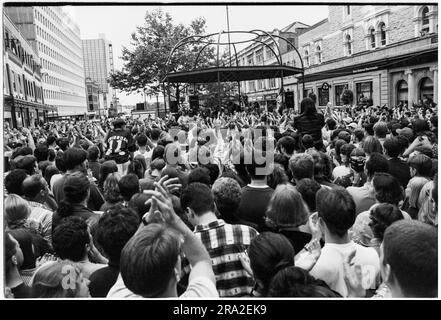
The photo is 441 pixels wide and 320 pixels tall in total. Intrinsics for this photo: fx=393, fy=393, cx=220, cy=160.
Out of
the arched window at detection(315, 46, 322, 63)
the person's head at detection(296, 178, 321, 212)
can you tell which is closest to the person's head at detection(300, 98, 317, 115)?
the person's head at detection(296, 178, 321, 212)

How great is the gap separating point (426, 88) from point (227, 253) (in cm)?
2309

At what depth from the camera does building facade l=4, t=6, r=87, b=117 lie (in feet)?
201

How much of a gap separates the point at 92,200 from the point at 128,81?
918 inches

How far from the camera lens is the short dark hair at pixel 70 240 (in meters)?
2.73

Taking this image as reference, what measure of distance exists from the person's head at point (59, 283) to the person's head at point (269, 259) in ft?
3.57

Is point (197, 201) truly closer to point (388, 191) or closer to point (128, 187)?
point (128, 187)

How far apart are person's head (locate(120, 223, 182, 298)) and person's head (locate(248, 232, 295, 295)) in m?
0.50

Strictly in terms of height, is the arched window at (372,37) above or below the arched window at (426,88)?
above

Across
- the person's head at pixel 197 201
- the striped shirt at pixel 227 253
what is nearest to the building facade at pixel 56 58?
the person's head at pixel 197 201

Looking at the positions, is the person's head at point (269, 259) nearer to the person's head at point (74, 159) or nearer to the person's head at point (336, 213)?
the person's head at point (336, 213)

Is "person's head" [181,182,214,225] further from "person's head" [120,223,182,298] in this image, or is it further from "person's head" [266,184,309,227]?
"person's head" [120,223,182,298]

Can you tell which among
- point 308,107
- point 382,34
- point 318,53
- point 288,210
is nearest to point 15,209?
point 288,210

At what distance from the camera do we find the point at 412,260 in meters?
1.71
